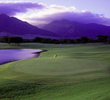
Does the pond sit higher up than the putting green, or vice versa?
the putting green

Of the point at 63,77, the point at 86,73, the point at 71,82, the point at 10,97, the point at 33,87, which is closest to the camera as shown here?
the point at 10,97

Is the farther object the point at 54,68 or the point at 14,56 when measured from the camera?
the point at 14,56

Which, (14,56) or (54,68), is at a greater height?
(54,68)

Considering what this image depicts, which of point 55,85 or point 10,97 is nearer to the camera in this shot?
point 10,97

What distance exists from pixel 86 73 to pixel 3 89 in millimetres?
6877

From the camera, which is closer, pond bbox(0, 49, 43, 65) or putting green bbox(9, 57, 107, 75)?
putting green bbox(9, 57, 107, 75)

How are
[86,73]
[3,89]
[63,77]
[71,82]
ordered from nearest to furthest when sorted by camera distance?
[3,89], [71,82], [63,77], [86,73]

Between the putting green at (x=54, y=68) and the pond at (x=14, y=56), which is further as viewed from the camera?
the pond at (x=14, y=56)

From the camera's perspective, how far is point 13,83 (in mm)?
9234

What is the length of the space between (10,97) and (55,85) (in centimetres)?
285

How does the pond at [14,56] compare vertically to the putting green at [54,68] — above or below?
below

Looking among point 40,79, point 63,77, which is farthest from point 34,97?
point 63,77

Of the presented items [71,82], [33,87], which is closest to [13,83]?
[33,87]

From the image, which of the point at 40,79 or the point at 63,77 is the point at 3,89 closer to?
the point at 40,79
